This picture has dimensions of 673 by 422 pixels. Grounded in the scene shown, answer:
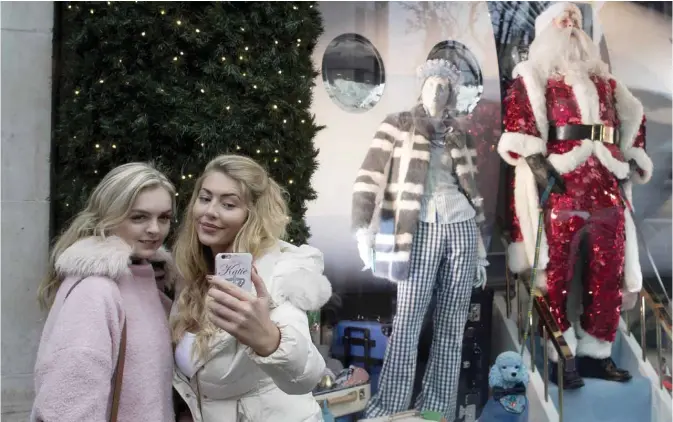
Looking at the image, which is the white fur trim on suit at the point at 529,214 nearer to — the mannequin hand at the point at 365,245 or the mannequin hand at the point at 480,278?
the mannequin hand at the point at 480,278

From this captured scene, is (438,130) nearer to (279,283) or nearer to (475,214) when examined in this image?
(475,214)

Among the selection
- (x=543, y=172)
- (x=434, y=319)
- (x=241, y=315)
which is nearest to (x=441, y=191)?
(x=543, y=172)

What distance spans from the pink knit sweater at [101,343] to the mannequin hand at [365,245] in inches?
67.9

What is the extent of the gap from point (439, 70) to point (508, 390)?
1936 millimetres

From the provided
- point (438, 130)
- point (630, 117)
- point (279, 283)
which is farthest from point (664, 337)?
point (279, 283)

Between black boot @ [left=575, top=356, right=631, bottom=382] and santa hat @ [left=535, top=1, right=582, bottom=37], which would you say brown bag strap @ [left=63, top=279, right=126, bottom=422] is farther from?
santa hat @ [left=535, top=1, right=582, bottom=37]

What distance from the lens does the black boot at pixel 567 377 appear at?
3.89 metres

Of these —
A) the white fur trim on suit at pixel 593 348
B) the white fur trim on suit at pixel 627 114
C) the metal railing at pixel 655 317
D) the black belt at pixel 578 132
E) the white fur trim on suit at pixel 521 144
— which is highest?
the white fur trim on suit at pixel 627 114

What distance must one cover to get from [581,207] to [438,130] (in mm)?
1017

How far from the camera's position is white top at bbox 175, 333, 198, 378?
211 cm

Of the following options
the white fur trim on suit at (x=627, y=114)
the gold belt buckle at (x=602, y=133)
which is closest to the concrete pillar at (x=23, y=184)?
the gold belt buckle at (x=602, y=133)

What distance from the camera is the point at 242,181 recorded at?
88.7 inches

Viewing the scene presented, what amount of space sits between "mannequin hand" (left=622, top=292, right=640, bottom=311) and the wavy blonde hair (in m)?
2.65

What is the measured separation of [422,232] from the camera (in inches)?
149
